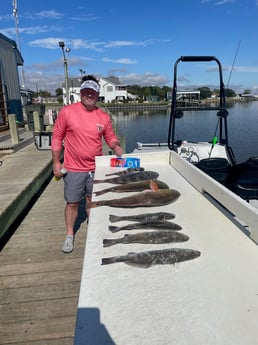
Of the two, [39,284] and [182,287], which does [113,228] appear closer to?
[182,287]

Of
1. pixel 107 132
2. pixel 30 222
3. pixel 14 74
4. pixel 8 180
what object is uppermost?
pixel 14 74

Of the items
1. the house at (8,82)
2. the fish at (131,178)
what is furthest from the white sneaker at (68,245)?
the house at (8,82)

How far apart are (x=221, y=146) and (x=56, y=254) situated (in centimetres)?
394

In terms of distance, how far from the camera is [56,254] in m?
3.62

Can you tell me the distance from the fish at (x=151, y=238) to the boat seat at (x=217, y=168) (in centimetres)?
245

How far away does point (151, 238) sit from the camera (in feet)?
5.66

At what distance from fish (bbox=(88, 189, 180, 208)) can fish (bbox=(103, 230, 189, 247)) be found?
0.49 metres

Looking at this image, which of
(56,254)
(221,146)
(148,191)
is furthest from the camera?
(221,146)

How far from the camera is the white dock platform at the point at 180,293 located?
43.3 inches

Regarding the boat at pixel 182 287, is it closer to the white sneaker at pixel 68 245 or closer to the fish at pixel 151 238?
the fish at pixel 151 238

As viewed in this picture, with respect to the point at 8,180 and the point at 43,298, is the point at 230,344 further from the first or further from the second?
the point at 8,180

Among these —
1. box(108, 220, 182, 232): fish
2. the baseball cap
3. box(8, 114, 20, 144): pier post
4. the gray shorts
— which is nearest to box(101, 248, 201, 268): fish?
box(108, 220, 182, 232): fish

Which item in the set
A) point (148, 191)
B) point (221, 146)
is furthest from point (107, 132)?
→ point (221, 146)

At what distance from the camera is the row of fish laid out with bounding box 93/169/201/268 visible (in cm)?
154
